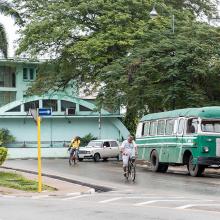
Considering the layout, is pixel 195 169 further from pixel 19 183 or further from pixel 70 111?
pixel 70 111

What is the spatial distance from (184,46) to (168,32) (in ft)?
9.76

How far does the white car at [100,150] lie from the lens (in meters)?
43.8

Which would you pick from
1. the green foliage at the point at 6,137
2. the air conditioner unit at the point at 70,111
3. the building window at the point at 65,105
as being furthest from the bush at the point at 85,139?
the green foliage at the point at 6,137

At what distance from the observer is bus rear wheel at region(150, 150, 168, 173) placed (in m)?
30.0

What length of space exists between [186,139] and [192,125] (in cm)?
67

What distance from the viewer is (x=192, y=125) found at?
26.4 meters

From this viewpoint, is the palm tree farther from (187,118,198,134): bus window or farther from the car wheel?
A: the car wheel

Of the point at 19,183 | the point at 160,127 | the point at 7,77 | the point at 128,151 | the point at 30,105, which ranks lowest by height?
the point at 19,183

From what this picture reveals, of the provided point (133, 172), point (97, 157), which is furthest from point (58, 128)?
point (133, 172)

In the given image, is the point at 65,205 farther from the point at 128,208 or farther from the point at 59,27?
the point at 59,27

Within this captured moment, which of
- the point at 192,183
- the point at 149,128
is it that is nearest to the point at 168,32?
the point at 149,128

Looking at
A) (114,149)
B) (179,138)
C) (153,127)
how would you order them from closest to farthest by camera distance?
(179,138) < (153,127) < (114,149)

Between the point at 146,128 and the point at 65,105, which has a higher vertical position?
the point at 65,105

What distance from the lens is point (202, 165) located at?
25719 mm
